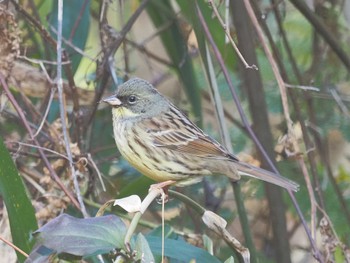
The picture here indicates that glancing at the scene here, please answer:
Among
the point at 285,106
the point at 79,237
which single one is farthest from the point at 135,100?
the point at 79,237

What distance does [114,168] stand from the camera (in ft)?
11.6

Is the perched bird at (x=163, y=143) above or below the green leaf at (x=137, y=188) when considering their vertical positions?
above

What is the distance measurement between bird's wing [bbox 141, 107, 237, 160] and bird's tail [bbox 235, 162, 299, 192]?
44mm

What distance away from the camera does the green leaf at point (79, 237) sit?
156 centimetres

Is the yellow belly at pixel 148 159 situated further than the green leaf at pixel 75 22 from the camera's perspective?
No

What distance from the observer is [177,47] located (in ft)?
11.4

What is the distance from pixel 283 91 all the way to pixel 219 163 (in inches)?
20.7

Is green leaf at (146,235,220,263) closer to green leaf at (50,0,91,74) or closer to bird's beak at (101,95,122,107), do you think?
bird's beak at (101,95,122,107)

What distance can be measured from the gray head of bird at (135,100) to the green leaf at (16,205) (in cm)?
66

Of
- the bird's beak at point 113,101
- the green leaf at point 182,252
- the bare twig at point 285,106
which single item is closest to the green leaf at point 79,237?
the green leaf at point 182,252

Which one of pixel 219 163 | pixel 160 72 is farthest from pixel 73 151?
pixel 160 72

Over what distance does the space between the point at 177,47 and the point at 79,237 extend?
77.3 inches

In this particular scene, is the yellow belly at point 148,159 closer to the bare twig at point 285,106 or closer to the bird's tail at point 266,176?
the bird's tail at point 266,176

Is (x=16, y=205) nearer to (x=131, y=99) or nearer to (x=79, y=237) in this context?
(x=79, y=237)
